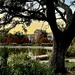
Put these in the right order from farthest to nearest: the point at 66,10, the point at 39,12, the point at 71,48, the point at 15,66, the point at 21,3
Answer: the point at 71,48
the point at 66,10
the point at 39,12
the point at 21,3
the point at 15,66

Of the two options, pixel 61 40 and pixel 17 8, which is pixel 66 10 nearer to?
pixel 61 40

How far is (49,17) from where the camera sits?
15.1m

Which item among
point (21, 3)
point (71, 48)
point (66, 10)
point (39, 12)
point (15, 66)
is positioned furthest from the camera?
point (71, 48)

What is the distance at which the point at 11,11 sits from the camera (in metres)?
15.2

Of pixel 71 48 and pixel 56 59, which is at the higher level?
pixel 56 59

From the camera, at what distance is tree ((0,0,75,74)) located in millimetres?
14871

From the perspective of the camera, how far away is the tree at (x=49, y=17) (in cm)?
1487

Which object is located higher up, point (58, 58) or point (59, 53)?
point (59, 53)

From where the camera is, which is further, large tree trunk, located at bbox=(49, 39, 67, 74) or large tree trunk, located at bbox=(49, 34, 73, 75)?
large tree trunk, located at bbox=(49, 39, 67, 74)

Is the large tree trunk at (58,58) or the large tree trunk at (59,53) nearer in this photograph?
the large tree trunk at (59,53)

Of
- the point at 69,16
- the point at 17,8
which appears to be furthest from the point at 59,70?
the point at 17,8

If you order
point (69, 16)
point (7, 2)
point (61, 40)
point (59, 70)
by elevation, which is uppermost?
point (7, 2)

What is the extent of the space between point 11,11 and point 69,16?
10.2ft

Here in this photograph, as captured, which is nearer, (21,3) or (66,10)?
(21,3)
